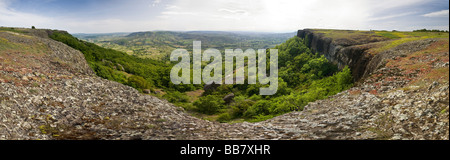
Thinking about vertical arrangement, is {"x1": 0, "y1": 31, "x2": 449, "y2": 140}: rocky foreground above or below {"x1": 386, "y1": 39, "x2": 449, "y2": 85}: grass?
below

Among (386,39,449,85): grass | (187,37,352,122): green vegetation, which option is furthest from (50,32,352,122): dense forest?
(386,39,449,85): grass

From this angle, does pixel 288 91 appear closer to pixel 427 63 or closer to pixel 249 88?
pixel 249 88

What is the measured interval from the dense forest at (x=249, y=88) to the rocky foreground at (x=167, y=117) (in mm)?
7381

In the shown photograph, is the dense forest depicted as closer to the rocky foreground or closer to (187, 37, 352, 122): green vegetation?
(187, 37, 352, 122): green vegetation

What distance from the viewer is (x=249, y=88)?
5228 centimetres

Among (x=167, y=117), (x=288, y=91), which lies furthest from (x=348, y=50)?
(x=167, y=117)

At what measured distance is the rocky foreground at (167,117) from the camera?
889cm

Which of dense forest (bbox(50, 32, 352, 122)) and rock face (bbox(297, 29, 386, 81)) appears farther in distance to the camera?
dense forest (bbox(50, 32, 352, 122))

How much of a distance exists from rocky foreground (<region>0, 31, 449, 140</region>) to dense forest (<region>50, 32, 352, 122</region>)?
738 cm

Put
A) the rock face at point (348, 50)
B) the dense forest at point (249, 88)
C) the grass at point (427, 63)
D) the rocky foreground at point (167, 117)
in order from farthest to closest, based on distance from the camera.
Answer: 1. the dense forest at point (249, 88)
2. the rock face at point (348, 50)
3. the grass at point (427, 63)
4. the rocky foreground at point (167, 117)

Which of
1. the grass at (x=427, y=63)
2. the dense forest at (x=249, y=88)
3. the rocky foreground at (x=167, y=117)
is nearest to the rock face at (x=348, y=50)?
the dense forest at (x=249, y=88)

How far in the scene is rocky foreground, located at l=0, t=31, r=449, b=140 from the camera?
29.2 feet

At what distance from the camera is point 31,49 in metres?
23.8

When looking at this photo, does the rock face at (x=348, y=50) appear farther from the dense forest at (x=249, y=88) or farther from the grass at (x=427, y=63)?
the grass at (x=427, y=63)
